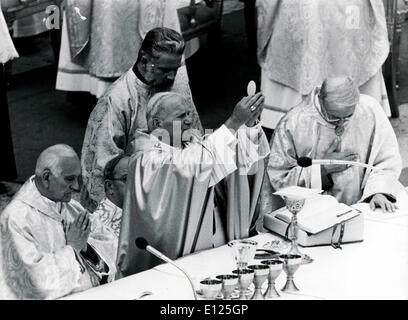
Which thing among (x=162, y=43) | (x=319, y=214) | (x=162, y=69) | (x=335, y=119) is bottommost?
(x=319, y=214)

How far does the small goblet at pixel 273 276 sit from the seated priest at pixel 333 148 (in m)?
1.33

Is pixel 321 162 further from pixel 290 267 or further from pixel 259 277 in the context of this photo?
pixel 259 277

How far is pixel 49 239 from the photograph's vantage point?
17.3 ft

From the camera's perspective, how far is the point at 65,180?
5191mm

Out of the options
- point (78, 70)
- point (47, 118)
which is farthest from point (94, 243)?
point (47, 118)

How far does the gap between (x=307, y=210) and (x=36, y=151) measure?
120 inches

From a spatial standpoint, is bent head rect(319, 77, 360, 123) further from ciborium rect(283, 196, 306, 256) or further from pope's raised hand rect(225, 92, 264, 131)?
ciborium rect(283, 196, 306, 256)

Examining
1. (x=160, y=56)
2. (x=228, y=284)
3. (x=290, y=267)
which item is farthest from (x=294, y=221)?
(x=160, y=56)

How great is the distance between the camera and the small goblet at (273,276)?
4793 mm

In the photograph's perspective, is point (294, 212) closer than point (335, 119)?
Yes

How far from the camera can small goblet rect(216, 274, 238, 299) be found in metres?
4.76

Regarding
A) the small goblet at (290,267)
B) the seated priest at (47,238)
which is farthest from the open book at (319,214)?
the seated priest at (47,238)

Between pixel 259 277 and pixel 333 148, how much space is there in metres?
1.64
